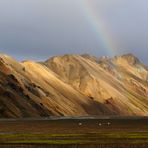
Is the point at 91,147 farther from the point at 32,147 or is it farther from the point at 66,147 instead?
the point at 32,147

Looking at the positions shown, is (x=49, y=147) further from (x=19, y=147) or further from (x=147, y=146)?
(x=147, y=146)

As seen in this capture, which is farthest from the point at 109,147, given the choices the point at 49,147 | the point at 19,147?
the point at 19,147

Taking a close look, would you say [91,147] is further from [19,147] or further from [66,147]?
[19,147]

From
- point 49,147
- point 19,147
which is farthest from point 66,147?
point 19,147

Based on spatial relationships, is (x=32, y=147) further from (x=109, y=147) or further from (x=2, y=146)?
(x=109, y=147)

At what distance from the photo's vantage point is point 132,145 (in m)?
55.2

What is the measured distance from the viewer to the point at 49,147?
54.8 metres

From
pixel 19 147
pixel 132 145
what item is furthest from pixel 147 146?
pixel 19 147

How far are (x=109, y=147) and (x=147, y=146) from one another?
13.5ft

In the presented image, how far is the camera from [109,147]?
174 feet

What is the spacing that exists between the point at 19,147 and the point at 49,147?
3.54 meters

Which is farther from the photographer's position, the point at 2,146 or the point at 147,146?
the point at 2,146

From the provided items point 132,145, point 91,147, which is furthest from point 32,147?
point 132,145

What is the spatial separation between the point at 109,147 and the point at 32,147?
29.3 ft
